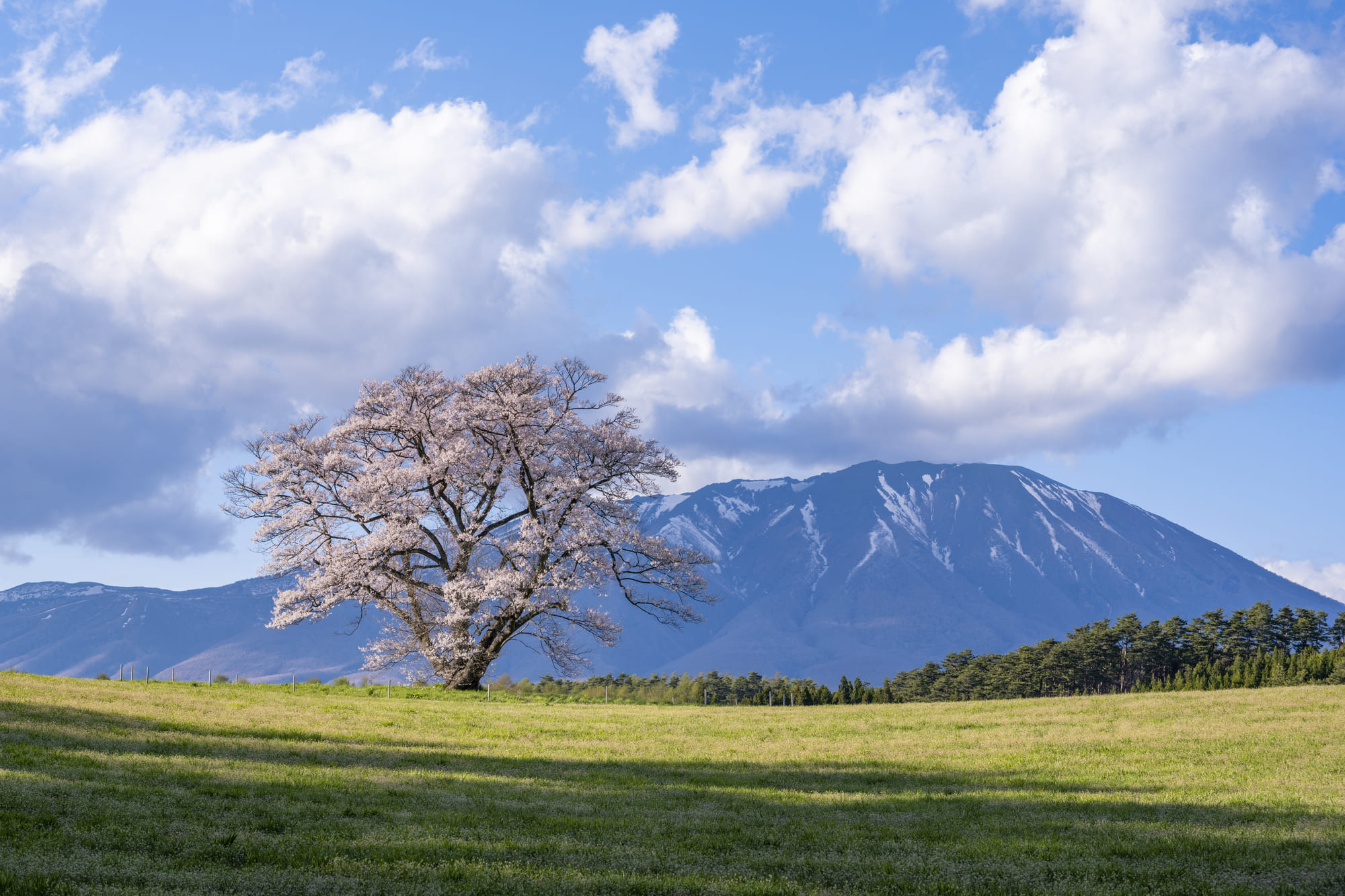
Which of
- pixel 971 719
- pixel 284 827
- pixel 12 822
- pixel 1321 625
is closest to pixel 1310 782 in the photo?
pixel 971 719

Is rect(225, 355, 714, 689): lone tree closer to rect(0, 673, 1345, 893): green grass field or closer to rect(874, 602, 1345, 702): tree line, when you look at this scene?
rect(0, 673, 1345, 893): green grass field

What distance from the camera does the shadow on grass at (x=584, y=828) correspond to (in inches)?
432

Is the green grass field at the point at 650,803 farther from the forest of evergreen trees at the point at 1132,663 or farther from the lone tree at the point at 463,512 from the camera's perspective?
the forest of evergreen trees at the point at 1132,663

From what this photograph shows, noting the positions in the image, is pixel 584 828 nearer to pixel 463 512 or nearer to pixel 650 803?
pixel 650 803

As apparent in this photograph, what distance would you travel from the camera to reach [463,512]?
46562 millimetres

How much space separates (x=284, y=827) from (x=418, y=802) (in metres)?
3.05

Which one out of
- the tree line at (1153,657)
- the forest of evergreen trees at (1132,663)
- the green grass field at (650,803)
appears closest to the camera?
the green grass field at (650,803)

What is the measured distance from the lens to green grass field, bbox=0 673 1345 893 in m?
11.1

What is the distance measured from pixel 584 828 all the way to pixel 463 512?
33.5 meters

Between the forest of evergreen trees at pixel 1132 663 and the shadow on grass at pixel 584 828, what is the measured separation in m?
56.6

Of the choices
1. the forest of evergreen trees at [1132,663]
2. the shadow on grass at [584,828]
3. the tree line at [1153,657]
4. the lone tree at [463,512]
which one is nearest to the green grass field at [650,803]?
the shadow on grass at [584,828]

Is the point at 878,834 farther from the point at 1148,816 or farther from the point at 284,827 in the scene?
the point at 284,827

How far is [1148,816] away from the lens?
52.2 feet

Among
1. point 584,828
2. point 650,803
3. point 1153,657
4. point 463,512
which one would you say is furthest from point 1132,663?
point 584,828
